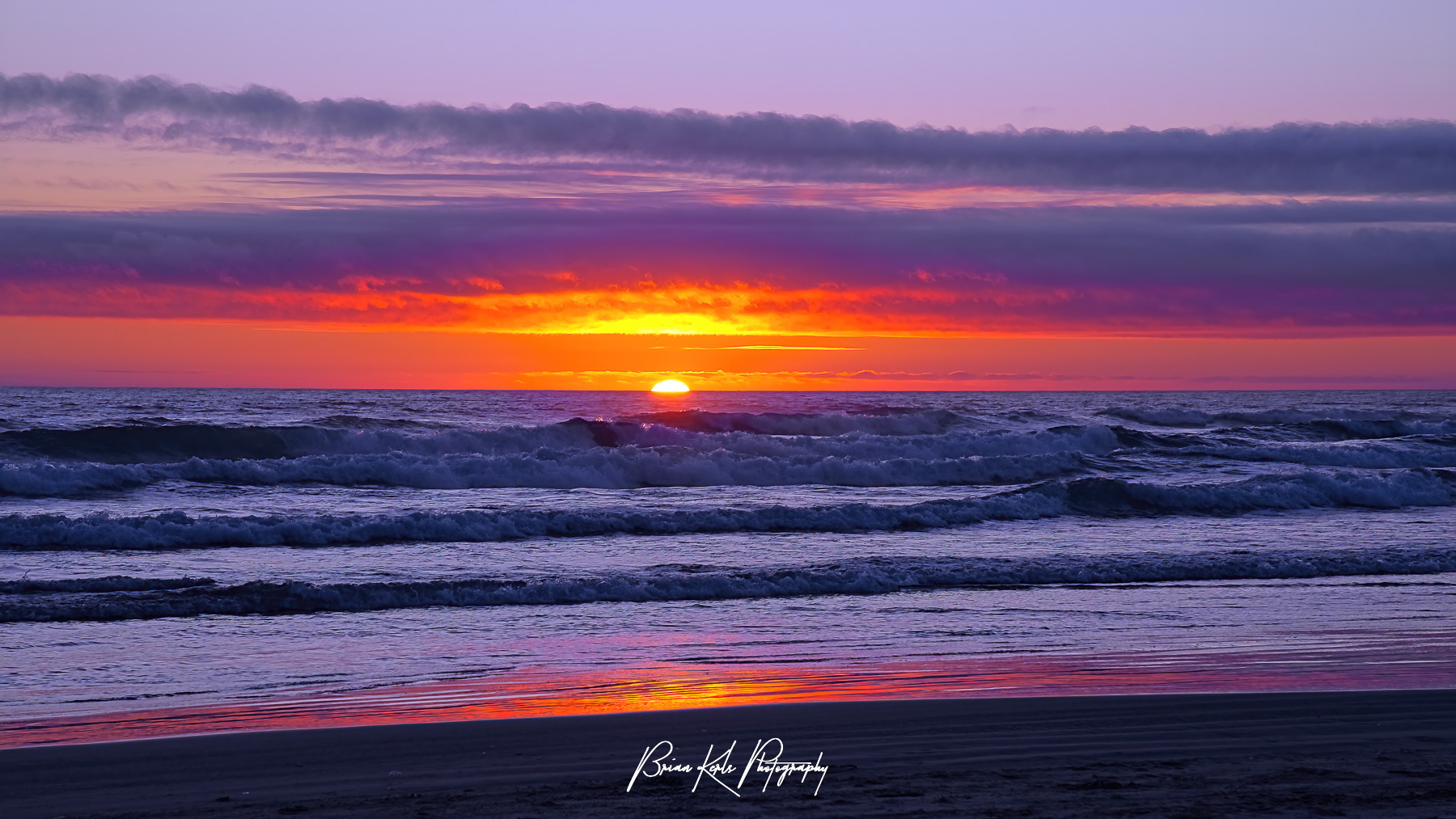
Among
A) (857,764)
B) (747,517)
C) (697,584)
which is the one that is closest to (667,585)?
(697,584)

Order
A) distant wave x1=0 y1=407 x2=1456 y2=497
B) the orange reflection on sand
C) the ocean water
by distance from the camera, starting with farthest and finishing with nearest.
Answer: distant wave x1=0 y1=407 x2=1456 y2=497 → the ocean water → the orange reflection on sand

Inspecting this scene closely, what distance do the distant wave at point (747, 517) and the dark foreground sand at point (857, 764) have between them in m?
9.69

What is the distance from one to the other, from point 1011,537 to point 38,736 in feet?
43.8

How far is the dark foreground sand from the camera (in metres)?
5.14

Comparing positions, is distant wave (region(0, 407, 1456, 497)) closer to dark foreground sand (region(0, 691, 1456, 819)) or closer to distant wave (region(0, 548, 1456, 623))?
distant wave (region(0, 548, 1456, 623))

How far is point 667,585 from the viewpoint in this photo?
12.2 m

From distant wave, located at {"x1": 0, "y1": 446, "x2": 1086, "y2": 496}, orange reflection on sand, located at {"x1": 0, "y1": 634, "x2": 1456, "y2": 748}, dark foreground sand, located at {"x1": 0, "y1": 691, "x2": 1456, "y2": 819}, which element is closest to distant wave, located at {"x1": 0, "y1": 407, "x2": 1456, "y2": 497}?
distant wave, located at {"x1": 0, "y1": 446, "x2": 1086, "y2": 496}

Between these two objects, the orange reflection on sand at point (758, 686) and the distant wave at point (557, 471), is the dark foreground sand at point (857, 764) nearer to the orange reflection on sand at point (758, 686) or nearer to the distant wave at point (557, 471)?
the orange reflection on sand at point (758, 686)

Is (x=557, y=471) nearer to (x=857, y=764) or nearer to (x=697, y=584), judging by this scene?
(x=697, y=584)

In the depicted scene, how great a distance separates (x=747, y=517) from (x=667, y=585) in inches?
238

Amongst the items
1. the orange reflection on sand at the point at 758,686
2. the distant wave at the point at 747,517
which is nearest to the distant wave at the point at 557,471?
the distant wave at the point at 747,517

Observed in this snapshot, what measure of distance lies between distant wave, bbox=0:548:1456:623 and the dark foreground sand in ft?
15.7

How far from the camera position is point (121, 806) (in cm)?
535

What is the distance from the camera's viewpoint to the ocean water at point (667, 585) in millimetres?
7891
